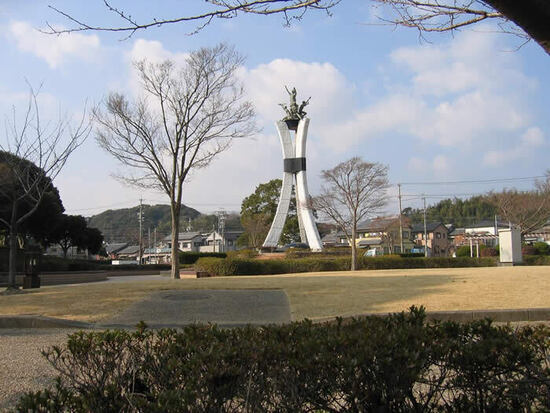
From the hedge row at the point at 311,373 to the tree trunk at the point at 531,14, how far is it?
158cm

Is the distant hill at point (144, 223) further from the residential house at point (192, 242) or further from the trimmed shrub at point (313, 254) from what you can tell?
the trimmed shrub at point (313, 254)

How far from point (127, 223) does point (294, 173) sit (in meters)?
64.7

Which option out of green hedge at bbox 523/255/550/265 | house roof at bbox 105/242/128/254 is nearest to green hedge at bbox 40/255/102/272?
green hedge at bbox 523/255/550/265

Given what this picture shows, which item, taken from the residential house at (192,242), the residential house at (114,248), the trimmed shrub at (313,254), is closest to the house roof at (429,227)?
the trimmed shrub at (313,254)

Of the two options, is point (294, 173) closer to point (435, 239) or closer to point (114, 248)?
point (435, 239)

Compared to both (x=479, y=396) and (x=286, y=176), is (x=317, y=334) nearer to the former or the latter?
(x=479, y=396)

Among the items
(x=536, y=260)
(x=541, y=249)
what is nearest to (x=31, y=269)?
(x=536, y=260)

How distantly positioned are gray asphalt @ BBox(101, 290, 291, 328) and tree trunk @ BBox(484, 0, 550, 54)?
6.25 m

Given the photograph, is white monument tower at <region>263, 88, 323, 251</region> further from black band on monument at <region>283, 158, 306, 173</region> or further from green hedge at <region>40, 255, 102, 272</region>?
green hedge at <region>40, 255, 102, 272</region>

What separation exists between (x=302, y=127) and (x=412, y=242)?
35246 millimetres

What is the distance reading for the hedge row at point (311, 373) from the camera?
2.37m

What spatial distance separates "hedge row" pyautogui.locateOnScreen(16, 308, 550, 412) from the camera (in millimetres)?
2371

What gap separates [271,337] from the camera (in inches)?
113

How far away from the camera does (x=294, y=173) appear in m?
37.5
